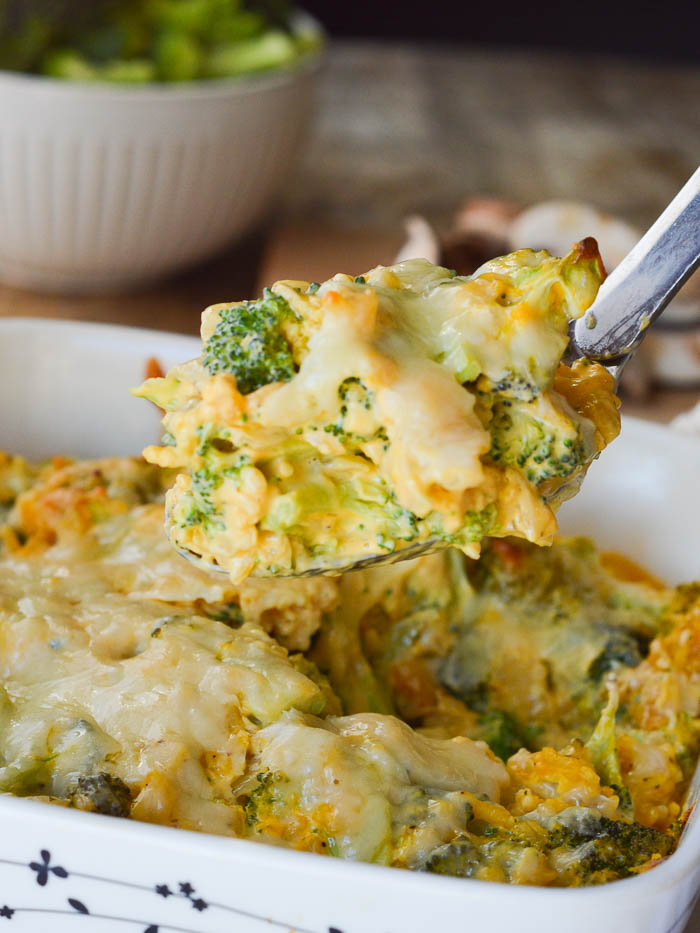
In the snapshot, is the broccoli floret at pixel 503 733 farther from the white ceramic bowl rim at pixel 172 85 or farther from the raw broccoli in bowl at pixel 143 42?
the raw broccoli in bowl at pixel 143 42

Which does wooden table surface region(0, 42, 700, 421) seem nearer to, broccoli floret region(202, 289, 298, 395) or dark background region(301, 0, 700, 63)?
dark background region(301, 0, 700, 63)

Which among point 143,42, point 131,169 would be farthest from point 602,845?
point 143,42

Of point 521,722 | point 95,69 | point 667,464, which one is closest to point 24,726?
point 521,722

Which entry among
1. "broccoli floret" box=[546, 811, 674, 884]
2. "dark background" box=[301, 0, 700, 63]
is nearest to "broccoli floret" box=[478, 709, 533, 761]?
"broccoli floret" box=[546, 811, 674, 884]

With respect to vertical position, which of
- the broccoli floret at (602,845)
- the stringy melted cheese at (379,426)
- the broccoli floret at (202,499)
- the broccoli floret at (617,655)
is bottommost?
the broccoli floret at (617,655)

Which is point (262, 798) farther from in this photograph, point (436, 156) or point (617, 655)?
point (436, 156)

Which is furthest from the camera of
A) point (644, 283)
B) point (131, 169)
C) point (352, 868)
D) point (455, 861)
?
point (131, 169)

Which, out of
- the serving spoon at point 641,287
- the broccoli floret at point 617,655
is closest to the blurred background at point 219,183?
A: the broccoli floret at point 617,655

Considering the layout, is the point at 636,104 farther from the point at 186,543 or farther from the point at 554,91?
the point at 186,543
